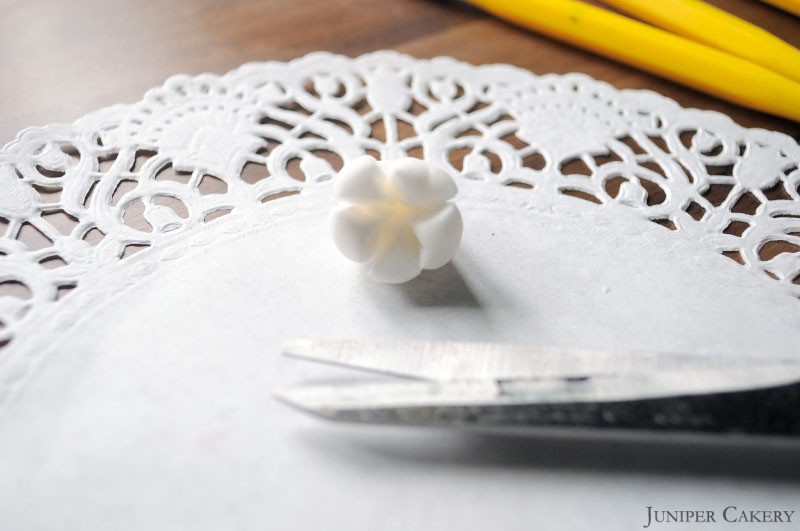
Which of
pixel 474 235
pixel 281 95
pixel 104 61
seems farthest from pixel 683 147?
pixel 104 61

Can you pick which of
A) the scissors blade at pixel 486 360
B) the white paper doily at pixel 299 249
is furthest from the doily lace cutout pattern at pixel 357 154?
the scissors blade at pixel 486 360

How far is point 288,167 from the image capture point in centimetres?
48

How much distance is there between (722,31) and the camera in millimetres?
573

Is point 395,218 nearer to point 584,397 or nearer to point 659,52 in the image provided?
point 584,397

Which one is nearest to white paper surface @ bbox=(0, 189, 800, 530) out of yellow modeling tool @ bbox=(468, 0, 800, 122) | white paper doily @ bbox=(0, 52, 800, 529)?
white paper doily @ bbox=(0, 52, 800, 529)

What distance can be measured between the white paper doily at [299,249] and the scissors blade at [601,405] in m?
0.04

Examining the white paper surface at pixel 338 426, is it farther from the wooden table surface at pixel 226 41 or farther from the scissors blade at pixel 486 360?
the wooden table surface at pixel 226 41

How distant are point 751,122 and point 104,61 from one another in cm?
48

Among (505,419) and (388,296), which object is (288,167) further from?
(505,419)

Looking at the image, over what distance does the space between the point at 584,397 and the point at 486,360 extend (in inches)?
1.9

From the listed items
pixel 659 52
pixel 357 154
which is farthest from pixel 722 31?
pixel 357 154

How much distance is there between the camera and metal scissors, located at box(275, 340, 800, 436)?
302mm

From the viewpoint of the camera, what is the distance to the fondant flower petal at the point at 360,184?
0.38m

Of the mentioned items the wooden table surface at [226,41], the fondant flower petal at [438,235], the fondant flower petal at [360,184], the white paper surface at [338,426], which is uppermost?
the wooden table surface at [226,41]
